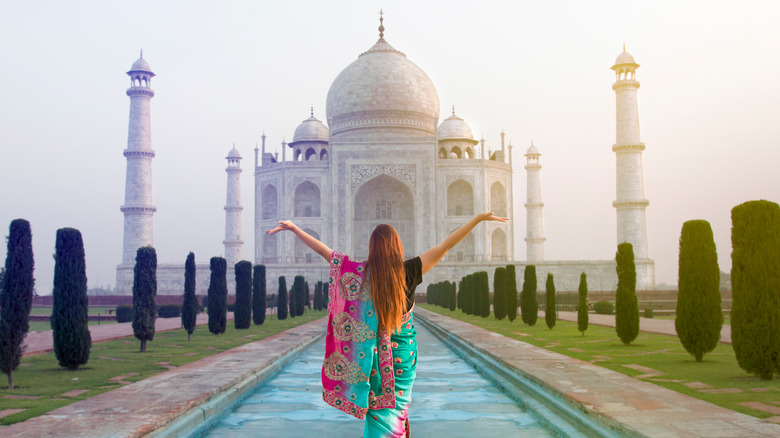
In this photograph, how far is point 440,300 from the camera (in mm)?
24156

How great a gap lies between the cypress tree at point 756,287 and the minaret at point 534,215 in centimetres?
2894

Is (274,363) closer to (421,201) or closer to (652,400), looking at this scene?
(652,400)

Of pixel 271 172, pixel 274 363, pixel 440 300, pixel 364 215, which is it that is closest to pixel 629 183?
pixel 440 300

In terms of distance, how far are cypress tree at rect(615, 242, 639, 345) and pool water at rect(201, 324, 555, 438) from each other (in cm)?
305

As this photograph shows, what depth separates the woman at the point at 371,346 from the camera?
254 centimetres

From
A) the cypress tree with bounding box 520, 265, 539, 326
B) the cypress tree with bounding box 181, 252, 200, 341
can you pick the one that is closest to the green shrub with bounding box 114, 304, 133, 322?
the cypress tree with bounding box 181, 252, 200, 341

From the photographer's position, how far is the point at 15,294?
580 centimetres

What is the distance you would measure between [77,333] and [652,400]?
5.15 metres

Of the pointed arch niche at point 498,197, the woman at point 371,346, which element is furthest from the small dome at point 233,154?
the woman at point 371,346

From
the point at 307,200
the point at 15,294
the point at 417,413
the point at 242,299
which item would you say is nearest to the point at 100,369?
the point at 15,294

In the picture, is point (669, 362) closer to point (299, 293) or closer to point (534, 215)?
point (299, 293)

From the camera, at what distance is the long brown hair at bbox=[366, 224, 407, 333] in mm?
2496

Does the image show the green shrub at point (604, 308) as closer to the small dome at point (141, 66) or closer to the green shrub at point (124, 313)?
the green shrub at point (124, 313)

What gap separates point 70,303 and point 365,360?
503cm
